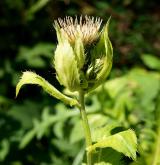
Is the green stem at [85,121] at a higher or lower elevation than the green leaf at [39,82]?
lower

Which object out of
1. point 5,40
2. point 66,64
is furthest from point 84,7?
point 66,64

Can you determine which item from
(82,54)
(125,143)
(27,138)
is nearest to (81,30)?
(82,54)

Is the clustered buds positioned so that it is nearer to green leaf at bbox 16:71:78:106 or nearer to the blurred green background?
green leaf at bbox 16:71:78:106

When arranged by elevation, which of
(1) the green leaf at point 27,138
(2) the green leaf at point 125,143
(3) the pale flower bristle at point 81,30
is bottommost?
(2) the green leaf at point 125,143

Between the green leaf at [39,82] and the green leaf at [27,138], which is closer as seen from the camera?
the green leaf at [39,82]

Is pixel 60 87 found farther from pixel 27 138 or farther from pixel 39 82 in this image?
pixel 39 82

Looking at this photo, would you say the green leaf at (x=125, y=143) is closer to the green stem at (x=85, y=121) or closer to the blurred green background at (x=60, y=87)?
the green stem at (x=85, y=121)

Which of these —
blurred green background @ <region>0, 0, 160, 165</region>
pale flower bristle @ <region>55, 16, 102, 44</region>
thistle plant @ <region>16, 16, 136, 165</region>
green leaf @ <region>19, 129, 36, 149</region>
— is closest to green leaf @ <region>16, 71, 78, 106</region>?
thistle plant @ <region>16, 16, 136, 165</region>

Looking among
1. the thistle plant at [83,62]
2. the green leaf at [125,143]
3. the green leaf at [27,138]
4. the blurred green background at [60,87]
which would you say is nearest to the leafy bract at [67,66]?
the thistle plant at [83,62]

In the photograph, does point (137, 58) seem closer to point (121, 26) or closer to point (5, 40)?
point (121, 26)
